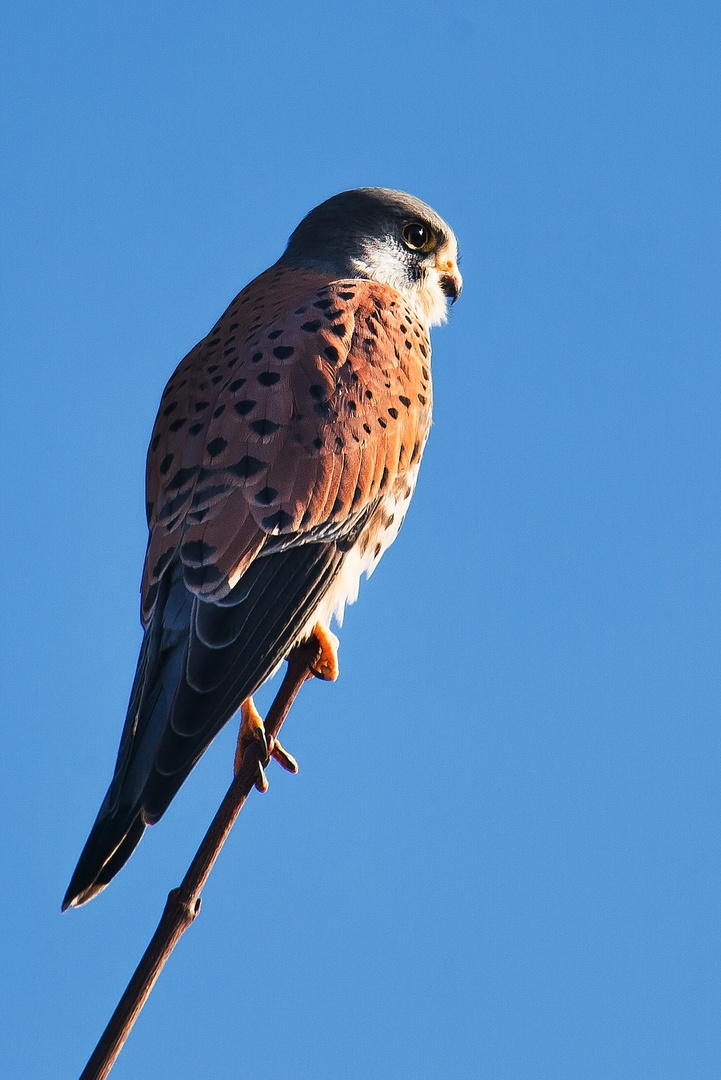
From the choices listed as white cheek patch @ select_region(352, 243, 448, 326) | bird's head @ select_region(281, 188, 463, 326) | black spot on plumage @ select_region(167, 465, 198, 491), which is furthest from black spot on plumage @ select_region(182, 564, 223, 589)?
bird's head @ select_region(281, 188, 463, 326)

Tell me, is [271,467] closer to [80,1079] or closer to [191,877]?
[191,877]

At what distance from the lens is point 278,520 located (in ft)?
10.6

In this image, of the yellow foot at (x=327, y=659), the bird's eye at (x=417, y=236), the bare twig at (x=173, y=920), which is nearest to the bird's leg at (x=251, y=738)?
the yellow foot at (x=327, y=659)

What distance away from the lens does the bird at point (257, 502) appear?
273cm

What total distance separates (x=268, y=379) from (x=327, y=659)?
891 millimetres

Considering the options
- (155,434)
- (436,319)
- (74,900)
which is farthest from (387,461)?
(74,900)

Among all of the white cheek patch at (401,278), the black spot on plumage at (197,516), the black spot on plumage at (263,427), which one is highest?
the white cheek patch at (401,278)

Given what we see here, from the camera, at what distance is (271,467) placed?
10.8 ft

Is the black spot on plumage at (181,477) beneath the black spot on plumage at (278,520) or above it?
above

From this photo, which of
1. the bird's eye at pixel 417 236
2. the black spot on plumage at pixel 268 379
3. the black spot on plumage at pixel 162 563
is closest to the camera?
the black spot on plumage at pixel 162 563

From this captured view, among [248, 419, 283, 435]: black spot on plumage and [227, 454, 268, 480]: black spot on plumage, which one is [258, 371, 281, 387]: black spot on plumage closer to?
[248, 419, 283, 435]: black spot on plumage

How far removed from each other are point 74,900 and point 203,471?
1279mm

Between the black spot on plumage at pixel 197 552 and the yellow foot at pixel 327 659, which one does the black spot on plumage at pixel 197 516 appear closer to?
the black spot on plumage at pixel 197 552

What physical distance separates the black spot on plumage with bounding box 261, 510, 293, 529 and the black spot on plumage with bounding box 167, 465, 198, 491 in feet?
0.92
